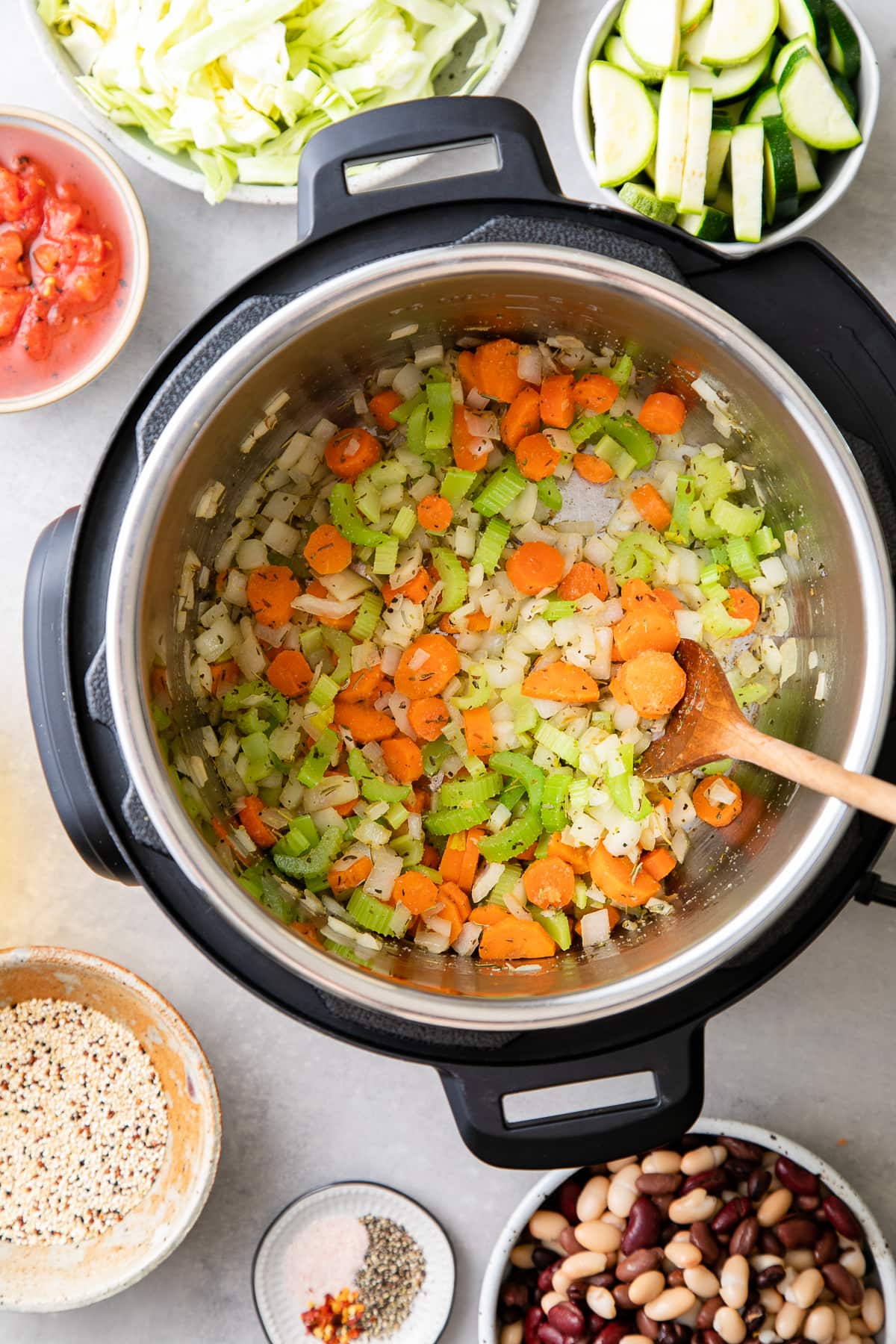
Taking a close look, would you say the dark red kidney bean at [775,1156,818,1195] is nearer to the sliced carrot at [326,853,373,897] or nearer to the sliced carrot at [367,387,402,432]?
the sliced carrot at [326,853,373,897]

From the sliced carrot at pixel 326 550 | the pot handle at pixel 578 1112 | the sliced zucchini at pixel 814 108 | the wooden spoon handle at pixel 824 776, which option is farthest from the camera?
the sliced carrot at pixel 326 550

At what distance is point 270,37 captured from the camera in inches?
60.9

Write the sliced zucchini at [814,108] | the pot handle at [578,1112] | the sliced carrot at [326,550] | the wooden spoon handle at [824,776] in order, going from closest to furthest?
the wooden spoon handle at [824,776] < the pot handle at [578,1112] < the sliced zucchini at [814,108] < the sliced carrot at [326,550]

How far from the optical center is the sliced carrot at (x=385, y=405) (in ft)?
5.08

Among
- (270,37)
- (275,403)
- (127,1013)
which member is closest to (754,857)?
(275,403)

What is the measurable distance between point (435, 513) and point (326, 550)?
17 centimetres

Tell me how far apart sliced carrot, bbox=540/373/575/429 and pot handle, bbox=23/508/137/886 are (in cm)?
68

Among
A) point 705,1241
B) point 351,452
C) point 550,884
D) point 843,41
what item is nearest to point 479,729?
point 550,884

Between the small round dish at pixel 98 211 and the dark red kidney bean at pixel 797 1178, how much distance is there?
64.5 inches

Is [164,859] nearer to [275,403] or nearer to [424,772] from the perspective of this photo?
[424,772]

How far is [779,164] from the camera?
148 centimetres

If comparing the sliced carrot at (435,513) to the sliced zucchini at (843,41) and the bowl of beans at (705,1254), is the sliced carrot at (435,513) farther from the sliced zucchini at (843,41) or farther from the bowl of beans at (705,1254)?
the bowl of beans at (705,1254)

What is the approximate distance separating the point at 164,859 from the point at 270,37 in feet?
3.95

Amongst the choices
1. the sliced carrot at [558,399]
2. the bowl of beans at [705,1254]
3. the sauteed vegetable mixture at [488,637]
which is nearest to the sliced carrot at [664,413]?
the sauteed vegetable mixture at [488,637]
